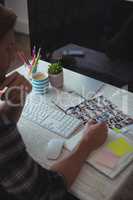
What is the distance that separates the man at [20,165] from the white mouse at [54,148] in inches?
2.7

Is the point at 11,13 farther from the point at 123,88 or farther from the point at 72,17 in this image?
the point at 123,88

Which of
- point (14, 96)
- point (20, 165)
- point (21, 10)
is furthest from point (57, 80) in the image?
point (21, 10)

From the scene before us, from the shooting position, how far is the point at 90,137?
125 cm

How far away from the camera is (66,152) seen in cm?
126

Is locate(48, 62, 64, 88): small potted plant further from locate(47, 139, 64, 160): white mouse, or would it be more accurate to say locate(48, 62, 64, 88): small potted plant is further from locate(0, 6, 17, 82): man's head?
locate(0, 6, 17, 82): man's head

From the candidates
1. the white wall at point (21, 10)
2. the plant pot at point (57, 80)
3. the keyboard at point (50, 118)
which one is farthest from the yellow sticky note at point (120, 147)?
the white wall at point (21, 10)

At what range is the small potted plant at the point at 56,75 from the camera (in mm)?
1640

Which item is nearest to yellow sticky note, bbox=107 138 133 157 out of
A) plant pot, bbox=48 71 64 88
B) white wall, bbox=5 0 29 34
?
plant pot, bbox=48 71 64 88

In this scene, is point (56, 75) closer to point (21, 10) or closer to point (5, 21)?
point (5, 21)

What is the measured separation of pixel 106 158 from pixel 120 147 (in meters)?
0.09

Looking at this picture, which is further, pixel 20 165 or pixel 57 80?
pixel 57 80

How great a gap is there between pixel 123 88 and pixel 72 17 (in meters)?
0.43

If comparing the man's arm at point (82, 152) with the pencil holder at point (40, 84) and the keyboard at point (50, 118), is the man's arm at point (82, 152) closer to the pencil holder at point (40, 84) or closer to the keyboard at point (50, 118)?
the keyboard at point (50, 118)

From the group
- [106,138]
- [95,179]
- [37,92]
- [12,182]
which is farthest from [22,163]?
[37,92]
